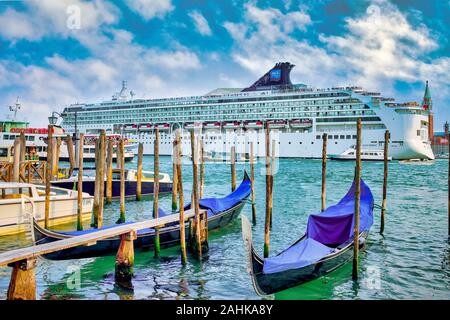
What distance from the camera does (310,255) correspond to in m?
7.75

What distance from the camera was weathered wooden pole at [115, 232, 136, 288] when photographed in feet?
24.9

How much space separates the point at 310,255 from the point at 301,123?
45.7 meters

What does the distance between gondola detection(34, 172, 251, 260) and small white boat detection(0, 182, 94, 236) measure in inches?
94.3

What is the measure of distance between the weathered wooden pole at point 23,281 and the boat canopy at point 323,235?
3406 mm

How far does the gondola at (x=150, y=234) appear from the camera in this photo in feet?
27.1

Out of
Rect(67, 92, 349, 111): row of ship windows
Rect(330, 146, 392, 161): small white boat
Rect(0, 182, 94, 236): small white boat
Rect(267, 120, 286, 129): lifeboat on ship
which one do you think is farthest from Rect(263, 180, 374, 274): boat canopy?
Rect(67, 92, 349, 111): row of ship windows

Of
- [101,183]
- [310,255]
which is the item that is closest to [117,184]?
[101,183]

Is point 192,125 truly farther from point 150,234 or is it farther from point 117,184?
point 150,234

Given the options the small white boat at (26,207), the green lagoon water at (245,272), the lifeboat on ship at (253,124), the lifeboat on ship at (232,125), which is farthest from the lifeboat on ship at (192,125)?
the small white boat at (26,207)

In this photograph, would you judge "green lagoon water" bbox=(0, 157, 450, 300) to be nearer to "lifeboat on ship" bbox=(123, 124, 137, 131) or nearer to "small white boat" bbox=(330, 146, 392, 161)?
"small white boat" bbox=(330, 146, 392, 161)

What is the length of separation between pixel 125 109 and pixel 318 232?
60.7m

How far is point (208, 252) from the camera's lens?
9.92m

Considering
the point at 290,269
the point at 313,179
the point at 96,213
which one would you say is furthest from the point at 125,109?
the point at 290,269
